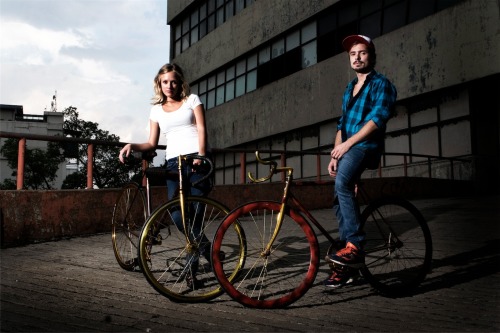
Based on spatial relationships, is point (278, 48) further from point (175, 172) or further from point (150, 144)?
point (175, 172)

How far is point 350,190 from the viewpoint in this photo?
3.79 meters

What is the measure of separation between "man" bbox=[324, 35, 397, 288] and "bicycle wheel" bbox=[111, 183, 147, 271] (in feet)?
5.96

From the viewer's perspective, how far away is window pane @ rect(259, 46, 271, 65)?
24.5 m

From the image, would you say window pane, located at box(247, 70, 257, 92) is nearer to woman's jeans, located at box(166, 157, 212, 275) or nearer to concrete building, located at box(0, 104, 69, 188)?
woman's jeans, located at box(166, 157, 212, 275)

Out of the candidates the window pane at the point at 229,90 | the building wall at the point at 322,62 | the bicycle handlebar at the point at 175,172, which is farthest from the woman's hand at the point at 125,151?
the window pane at the point at 229,90

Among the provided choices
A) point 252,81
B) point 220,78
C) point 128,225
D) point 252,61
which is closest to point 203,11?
point 220,78

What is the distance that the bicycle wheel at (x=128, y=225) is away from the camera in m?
4.61

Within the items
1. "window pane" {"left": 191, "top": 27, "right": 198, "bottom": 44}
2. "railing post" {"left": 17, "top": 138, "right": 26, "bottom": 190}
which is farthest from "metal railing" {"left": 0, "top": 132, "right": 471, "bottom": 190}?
"window pane" {"left": 191, "top": 27, "right": 198, "bottom": 44}

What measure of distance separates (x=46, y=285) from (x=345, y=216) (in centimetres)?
248

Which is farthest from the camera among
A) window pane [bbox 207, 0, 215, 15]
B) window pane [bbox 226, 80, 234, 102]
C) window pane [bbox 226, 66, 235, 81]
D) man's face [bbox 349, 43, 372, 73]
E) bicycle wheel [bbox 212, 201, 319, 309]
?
window pane [bbox 207, 0, 215, 15]

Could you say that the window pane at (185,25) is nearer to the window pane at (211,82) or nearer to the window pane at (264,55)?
the window pane at (211,82)

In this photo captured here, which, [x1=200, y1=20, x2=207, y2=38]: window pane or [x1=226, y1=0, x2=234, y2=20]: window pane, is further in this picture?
[x1=200, y1=20, x2=207, y2=38]: window pane

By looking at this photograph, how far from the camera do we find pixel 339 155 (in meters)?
3.75

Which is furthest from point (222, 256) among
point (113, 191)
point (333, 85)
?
point (333, 85)
